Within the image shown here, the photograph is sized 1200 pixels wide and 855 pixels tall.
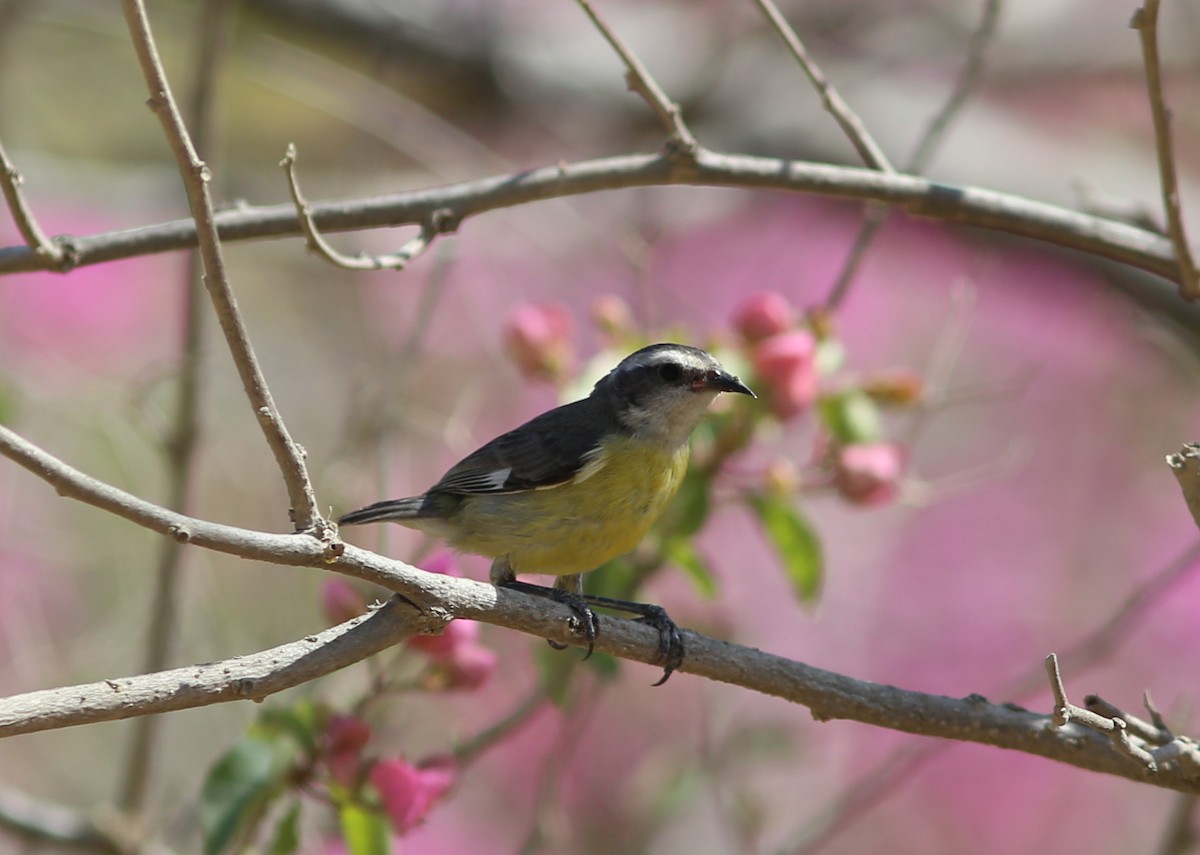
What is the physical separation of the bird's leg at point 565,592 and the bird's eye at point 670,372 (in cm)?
58

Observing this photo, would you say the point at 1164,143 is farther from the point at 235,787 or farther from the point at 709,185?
the point at 235,787

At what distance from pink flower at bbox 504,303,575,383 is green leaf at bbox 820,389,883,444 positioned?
0.73 metres

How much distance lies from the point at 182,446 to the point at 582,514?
128 cm

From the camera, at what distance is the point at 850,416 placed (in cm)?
339

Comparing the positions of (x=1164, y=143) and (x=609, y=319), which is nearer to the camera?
(x=1164, y=143)

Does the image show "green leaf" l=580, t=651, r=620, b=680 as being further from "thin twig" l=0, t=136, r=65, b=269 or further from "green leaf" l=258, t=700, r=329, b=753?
"thin twig" l=0, t=136, r=65, b=269

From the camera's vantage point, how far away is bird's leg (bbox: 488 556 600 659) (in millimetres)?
2355

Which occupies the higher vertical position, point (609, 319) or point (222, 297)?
point (609, 319)

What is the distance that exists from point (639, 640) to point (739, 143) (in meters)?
3.28

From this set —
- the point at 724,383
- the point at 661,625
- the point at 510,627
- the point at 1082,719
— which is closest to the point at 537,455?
the point at 724,383

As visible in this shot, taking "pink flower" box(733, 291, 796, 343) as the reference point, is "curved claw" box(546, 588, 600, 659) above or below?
below

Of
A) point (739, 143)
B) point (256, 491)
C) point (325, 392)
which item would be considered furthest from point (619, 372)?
point (325, 392)

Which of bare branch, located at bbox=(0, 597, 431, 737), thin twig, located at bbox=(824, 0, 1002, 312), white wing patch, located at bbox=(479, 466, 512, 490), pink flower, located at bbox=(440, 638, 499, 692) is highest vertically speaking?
thin twig, located at bbox=(824, 0, 1002, 312)

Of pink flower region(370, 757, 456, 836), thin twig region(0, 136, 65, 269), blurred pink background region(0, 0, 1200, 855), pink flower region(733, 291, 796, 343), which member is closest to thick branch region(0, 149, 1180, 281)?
thin twig region(0, 136, 65, 269)
